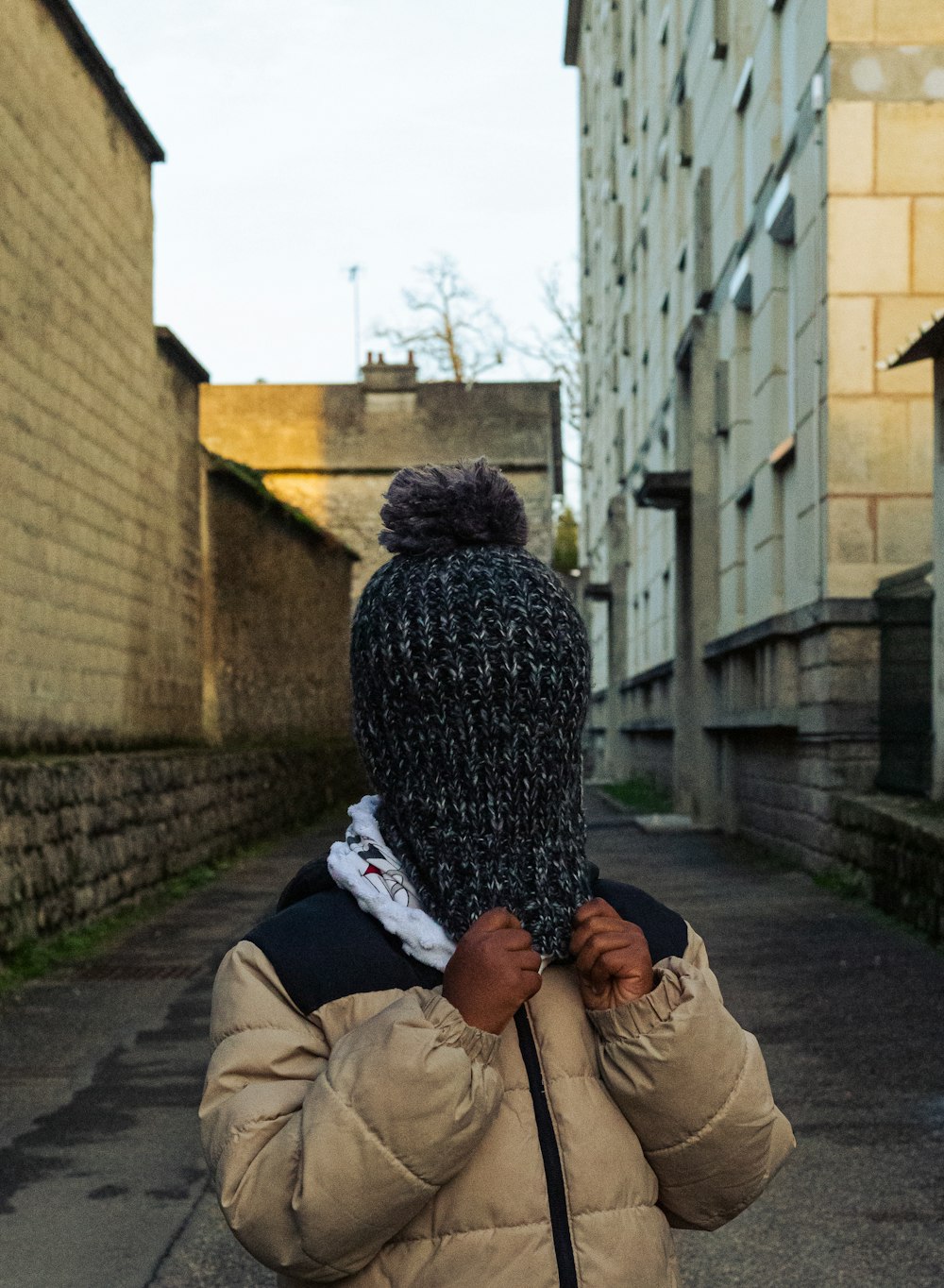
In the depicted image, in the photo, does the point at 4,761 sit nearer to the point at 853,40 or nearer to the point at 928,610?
the point at 928,610

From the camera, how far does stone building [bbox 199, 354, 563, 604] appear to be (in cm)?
3033

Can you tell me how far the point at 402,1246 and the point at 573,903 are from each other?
1.43 feet

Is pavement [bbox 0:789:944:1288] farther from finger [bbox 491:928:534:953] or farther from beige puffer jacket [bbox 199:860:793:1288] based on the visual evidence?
finger [bbox 491:928:534:953]

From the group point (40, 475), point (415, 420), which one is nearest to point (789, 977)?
point (40, 475)

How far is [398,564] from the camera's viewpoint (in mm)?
1958

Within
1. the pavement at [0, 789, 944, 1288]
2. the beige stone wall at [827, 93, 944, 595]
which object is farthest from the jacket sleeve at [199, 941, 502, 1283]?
the beige stone wall at [827, 93, 944, 595]

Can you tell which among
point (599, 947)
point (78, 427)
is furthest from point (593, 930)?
point (78, 427)

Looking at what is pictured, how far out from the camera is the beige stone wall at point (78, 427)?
9445mm

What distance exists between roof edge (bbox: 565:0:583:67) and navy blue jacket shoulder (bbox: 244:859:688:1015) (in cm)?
4148

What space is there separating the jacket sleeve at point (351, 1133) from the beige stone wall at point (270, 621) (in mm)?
14226

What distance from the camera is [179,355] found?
47.0 feet

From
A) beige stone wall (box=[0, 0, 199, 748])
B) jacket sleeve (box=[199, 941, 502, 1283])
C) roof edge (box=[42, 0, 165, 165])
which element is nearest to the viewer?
jacket sleeve (box=[199, 941, 502, 1283])

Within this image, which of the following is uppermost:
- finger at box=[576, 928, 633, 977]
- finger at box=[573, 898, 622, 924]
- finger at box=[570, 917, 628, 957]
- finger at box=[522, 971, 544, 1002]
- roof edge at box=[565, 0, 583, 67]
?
roof edge at box=[565, 0, 583, 67]

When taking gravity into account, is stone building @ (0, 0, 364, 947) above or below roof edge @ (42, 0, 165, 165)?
below
